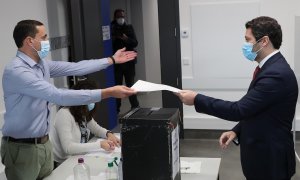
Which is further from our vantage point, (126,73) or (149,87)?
(126,73)

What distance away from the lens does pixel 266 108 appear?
2.06 m

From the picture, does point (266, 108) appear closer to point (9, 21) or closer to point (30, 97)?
point (30, 97)

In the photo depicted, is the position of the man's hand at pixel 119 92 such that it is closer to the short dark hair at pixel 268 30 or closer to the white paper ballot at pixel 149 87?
the white paper ballot at pixel 149 87

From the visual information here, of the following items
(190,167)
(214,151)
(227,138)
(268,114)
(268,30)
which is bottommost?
(214,151)

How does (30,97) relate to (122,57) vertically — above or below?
below

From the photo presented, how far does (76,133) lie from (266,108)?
1.39 metres

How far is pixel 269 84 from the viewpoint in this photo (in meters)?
2.01

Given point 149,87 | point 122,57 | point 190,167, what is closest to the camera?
point 149,87

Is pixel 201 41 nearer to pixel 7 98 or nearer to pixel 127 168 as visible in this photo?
pixel 7 98

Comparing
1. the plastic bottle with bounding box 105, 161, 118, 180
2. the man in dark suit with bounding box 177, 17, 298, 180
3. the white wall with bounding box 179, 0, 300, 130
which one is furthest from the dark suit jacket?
the white wall with bounding box 179, 0, 300, 130

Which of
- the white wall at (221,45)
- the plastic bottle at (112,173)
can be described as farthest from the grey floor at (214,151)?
the plastic bottle at (112,173)

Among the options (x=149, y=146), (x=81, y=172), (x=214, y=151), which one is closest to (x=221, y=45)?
(x=214, y=151)

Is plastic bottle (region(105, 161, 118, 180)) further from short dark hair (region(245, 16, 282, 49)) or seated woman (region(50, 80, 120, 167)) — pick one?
short dark hair (region(245, 16, 282, 49))

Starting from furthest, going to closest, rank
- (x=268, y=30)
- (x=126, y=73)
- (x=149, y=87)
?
(x=126, y=73), (x=268, y=30), (x=149, y=87)
